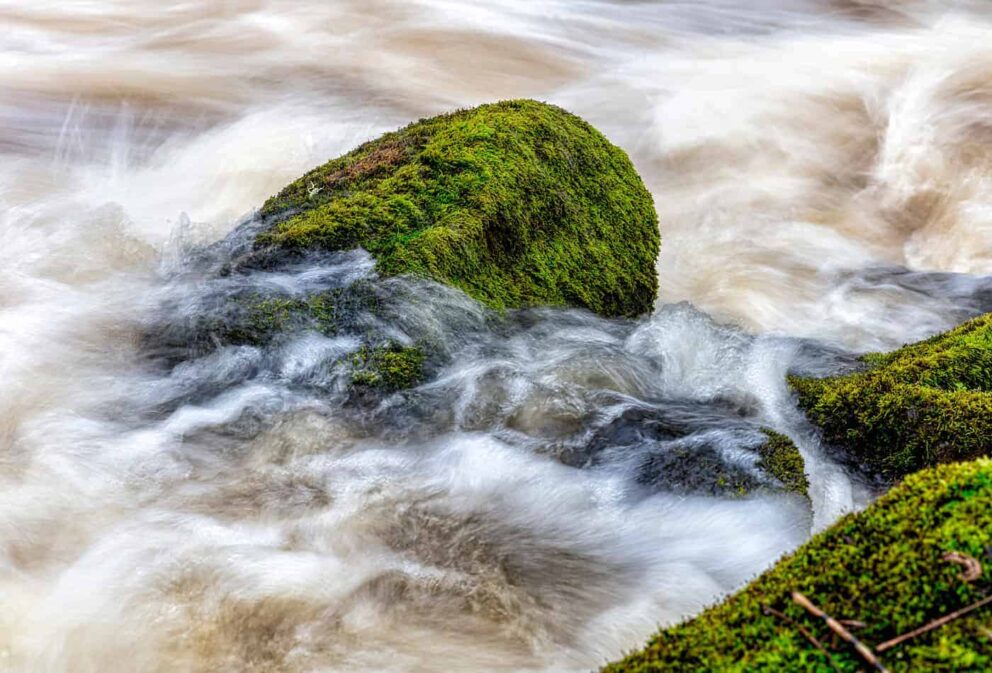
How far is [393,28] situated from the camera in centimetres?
1255

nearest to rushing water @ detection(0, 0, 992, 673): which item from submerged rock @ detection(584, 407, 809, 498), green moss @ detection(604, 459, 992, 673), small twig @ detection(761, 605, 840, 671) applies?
submerged rock @ detection(584, 407, 809, 498)

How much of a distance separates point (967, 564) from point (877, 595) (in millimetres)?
201

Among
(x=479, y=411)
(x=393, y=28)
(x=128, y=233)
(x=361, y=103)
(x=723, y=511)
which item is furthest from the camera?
(x=393, y=28)

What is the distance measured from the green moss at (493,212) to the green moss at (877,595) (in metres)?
2.68

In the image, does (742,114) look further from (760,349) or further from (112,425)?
(112,425)

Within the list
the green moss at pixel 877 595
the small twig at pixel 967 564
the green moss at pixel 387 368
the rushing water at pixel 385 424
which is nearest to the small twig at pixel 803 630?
the green moss at pixel 877 595

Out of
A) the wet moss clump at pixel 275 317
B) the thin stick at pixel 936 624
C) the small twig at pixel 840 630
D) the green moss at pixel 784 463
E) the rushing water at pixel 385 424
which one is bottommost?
the rushing water at pixel 385 424

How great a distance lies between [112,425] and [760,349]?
355 cm

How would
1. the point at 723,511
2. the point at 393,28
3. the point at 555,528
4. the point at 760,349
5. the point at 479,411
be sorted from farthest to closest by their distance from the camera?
the point at 393,28 → the point at 760,349 → the point at 479,411 → the point at 555,528 → the point at 723,511

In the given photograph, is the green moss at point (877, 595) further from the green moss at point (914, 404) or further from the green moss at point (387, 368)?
the green moss at point (387, 368)

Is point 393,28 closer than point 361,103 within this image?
No

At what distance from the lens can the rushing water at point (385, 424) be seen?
3.46 metres

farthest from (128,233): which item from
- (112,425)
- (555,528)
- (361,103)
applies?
(555,528)

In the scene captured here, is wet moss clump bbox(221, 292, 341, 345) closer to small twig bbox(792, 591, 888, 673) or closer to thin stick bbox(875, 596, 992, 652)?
small twig bbox(792, 591, 888, 673)
